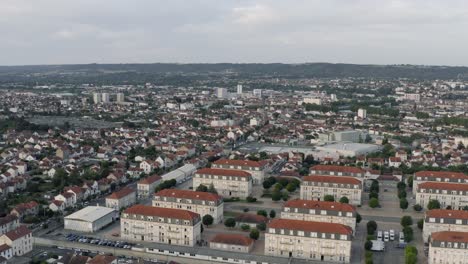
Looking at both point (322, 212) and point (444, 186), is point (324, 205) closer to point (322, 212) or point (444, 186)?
point (322, 212)

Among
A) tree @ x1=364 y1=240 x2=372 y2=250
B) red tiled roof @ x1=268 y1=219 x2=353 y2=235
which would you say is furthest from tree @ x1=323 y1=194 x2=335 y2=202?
red tiled roof @ x1=268 y1=219 x2=353 y2=235

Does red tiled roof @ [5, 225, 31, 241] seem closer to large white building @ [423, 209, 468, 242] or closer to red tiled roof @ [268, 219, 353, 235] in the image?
red tiled roof @ [268, 219, 353, 235]

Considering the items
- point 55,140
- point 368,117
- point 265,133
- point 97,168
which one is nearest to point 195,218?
point 97,168

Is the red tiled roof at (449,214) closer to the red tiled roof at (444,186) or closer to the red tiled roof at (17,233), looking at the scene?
the red tiled roof at (444,186)

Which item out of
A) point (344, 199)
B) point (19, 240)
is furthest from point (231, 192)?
point (19, 240)

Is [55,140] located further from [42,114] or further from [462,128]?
[462,128]

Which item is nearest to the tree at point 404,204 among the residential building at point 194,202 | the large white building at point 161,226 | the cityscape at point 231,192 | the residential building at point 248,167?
the cityscape at point 231,192
